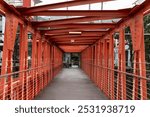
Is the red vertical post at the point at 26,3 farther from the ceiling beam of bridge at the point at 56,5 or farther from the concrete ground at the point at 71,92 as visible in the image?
the concrete ground at the point at 71,92

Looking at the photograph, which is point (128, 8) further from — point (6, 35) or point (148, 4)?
point (6, 35)

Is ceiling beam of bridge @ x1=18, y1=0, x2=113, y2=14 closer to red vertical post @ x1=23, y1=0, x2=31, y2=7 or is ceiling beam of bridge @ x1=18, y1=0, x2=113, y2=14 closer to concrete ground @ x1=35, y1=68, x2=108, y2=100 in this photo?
red vertical post @ x1=23, y1=0, x2=31, y2=7

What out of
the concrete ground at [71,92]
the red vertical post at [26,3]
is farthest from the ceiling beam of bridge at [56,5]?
the concrete ground at [71,92]

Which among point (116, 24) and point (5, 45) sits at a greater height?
point (116, 24)

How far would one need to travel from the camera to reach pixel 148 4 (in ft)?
16.6

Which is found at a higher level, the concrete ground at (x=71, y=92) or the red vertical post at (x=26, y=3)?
the red vertical post at (x=26, y=3)

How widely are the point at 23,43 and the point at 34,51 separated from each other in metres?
1.89

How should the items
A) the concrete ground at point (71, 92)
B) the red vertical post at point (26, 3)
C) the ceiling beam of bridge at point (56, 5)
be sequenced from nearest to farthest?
1. the ceiling beam of bridge at point (56, 5)
2. the red vertical post at point (26, 3)
3. the concrete ground at point (71, 92)

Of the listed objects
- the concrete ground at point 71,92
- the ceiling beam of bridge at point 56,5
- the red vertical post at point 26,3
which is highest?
the red vertical post at point 26,3

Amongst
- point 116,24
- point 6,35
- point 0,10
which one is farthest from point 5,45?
point 116,24

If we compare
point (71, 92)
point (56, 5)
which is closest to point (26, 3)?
point (56, 5)

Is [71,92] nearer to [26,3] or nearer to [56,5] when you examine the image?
[26,3]

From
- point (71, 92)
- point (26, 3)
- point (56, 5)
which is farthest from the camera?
point (71, 92)

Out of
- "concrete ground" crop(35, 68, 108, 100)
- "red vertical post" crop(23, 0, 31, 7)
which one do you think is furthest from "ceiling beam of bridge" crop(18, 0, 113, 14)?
→ "concrete ground" crop(35, 68, 108, 100)
